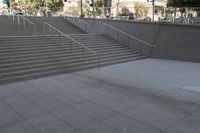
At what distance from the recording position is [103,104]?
5.57 m

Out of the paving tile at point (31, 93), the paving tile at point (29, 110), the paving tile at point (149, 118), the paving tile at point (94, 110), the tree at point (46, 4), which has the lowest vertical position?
the paving tile at point (149, 118)

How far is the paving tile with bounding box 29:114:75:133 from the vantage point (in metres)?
4.19

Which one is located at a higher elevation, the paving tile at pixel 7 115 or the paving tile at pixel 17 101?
the paving tile at pixel 17 101

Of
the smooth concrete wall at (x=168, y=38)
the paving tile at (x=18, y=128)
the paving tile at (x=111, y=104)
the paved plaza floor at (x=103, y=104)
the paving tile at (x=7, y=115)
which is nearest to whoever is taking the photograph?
the paving tile at (x=18, y=128)

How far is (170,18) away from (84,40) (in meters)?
5.93

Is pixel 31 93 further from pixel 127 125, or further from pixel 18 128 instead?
pixel 127 125

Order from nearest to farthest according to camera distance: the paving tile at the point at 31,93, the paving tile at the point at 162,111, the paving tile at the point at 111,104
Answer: the paving tile at the point at 162,111, the paving tile at the point at 111,104, the paving tile at the point at 31,93

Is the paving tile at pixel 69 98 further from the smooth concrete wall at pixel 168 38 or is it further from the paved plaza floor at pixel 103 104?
the smooth concrete wall at pixel 168 38

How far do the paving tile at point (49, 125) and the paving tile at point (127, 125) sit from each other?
34.3 inches

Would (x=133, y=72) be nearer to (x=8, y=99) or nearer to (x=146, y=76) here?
(x=146, y=76)

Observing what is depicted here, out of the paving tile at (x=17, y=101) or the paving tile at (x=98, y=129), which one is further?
the paving tile at (x=17, y=101)

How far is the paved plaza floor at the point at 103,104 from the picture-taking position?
4375mm

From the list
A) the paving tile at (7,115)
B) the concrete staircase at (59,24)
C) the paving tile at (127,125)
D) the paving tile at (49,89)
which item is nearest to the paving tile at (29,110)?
the paving tile at (7,115)

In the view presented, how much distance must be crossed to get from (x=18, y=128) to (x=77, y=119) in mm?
1212
